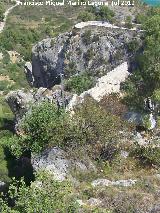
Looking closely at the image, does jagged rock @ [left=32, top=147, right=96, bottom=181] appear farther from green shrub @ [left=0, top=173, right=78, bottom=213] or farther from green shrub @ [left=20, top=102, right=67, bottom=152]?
green shrub @ [left=0, top=173, right=78, bottom=213]

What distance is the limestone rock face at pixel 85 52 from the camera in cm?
5354

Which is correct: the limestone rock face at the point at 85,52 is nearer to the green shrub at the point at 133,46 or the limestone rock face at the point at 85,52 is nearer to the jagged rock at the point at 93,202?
the green shrub at the point at 133,46

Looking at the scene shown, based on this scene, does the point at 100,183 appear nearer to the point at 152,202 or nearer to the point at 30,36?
the point at 152,202

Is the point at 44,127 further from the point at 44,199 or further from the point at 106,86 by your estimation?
the point at 44,199

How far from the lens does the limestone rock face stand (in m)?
53.5

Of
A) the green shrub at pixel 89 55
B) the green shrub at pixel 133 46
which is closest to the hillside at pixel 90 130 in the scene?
the green shrub at pixel 89 55

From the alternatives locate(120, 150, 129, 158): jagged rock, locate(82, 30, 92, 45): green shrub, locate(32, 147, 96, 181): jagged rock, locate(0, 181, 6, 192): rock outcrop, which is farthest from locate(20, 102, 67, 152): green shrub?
locate(82, 30, 92, 45): green shrub

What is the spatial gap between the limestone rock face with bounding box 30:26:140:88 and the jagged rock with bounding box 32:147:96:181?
51.5ft

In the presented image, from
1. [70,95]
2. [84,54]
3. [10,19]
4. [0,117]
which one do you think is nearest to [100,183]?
[70,95]

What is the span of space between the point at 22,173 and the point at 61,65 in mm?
20579

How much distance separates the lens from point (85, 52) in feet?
184

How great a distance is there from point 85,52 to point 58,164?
2361 cm

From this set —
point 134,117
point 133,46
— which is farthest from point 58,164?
point 133,46

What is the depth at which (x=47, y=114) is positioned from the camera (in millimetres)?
37188
